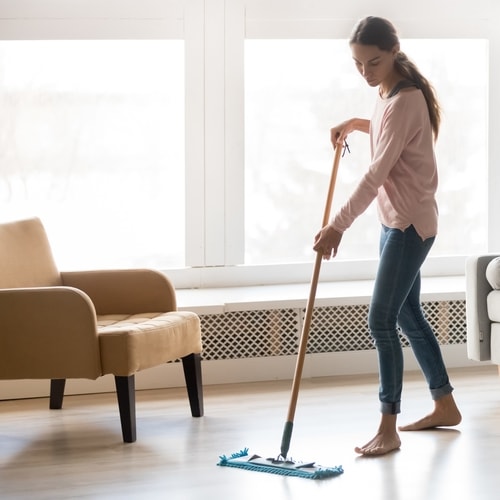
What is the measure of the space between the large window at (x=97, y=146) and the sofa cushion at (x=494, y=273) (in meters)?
1.55

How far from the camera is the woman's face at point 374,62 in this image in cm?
307

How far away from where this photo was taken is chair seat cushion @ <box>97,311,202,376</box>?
3371 mm

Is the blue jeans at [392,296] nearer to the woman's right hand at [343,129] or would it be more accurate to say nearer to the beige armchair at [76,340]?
the woman's right hand at [343,129]

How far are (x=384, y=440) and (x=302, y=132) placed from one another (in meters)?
2.16

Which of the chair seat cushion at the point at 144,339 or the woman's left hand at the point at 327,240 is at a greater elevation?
the woman's left hand at the point at 327,240

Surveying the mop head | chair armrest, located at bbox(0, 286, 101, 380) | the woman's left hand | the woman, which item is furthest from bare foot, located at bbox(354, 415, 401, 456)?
chair armrest, located at bbox(0, 286, 101, 380)

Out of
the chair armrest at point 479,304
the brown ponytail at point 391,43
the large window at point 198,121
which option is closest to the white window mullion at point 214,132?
the large window at point 198,121

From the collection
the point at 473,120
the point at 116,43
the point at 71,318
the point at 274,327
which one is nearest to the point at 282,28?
the point at 116,43

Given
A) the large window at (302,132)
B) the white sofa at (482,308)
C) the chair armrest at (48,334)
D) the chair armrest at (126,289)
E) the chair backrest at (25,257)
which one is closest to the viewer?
the chair armrest at (48,334)

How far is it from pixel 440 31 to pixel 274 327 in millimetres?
1762

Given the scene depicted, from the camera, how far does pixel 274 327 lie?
4.49 m

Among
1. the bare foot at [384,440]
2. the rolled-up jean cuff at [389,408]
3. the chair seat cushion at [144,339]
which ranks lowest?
the bare foot at [384,440]

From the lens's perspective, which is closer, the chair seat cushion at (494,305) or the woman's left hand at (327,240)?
the woman's left hand at (327,240)

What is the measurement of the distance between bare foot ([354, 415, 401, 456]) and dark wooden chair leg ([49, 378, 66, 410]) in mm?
1343
